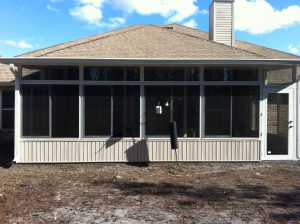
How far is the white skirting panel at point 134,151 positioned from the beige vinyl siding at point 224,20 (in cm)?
469

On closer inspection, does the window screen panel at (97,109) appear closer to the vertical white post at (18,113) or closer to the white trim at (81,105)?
the white trim at (81,105)

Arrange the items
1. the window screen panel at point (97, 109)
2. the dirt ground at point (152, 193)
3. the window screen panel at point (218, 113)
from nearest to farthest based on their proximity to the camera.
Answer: the dirt ground at point (152, 193) → the window screen panel at point (97, 109) → the window screen panel at point (218, 113)

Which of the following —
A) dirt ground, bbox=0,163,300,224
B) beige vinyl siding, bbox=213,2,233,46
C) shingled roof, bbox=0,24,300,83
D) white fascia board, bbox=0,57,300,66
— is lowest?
dirt ground, bbox=0,163,300,224

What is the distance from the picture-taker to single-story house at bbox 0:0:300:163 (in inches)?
438

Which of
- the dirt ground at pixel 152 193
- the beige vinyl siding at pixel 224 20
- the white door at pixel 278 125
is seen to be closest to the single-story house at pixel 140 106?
the white door at pixel 278 125

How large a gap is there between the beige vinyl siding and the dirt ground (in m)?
5.19

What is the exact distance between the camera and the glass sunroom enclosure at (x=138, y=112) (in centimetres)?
1115

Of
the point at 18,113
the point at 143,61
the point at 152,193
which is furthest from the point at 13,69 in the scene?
the point at 152,193

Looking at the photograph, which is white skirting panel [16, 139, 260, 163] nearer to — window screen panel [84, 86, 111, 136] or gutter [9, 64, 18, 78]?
window screen panel [84, 86, 111, 136]

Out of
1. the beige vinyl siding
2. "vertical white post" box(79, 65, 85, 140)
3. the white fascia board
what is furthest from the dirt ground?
the beige vinyl siding

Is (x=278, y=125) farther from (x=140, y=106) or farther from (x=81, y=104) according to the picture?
(x=81, y=104)

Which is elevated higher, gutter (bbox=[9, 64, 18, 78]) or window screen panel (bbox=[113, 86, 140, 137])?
gutter (bbox=[9, 64, 18, 78])

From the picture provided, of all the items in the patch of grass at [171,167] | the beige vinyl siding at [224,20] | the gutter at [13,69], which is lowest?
the patch of grass at [171,167]

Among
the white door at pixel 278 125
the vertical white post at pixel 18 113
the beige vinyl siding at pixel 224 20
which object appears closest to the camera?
the vertical white post at pixel 18 113
